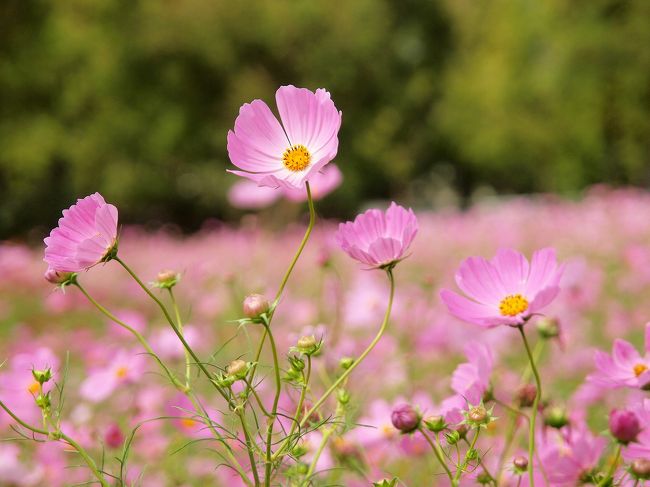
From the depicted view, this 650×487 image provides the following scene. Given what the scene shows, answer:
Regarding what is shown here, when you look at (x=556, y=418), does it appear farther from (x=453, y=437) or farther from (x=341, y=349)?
(x=341, y=349)

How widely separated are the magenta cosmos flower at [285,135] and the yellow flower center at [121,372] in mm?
630

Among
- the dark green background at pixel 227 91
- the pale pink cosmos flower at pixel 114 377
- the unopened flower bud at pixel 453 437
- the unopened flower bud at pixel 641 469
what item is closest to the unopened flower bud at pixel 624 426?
the unopened flower bud at pixel 641 469

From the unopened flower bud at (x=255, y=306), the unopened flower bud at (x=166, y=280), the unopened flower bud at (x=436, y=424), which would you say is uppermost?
the unopened flower bud at (x=166, y=280)

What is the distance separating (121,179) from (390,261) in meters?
11.1

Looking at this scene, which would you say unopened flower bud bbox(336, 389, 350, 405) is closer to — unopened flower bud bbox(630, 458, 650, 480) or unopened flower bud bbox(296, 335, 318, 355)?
unopened flower bud bbox(296, 335, 318, 355)

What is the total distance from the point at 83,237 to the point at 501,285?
37 cm

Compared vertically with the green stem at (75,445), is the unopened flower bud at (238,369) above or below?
above

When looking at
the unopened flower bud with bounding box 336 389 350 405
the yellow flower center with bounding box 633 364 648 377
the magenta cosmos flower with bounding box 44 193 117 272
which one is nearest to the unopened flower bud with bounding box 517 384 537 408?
the yellow flower center with bounding box 633 364 648 377

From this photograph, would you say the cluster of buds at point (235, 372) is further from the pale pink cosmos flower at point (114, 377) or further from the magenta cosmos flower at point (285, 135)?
the pale pink cosmos flower at point (114, 377)

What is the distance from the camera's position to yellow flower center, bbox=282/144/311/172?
0.66 metres

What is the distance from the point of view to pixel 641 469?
565 mm

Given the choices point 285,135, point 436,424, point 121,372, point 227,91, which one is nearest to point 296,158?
point 285,135

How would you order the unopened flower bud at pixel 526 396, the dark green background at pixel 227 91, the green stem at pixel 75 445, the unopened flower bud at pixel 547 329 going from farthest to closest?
the dark green background at pixel 227 91 → the unopened flower bud at pixel 547 329 → the unopened flower bud at pixel 526 396 → the green stem at pixel 75 445

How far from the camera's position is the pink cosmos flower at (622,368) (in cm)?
65
